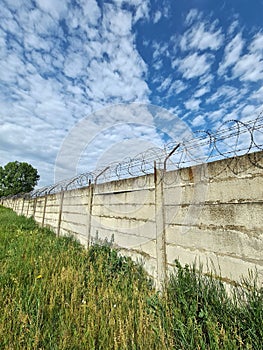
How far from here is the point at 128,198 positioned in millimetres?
3586

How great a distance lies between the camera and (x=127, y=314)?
2.04 m

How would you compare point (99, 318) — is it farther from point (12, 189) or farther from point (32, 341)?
point (12, 189)

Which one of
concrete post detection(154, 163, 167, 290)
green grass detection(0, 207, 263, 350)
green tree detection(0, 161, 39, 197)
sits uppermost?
green tree detection(0, 161, 39, 197)

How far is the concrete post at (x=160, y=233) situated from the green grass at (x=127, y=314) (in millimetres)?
243

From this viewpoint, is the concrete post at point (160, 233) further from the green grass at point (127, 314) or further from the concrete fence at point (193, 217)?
the green grass at point (127, 314)

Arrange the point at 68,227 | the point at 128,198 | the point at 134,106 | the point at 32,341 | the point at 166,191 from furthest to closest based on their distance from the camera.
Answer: the point at 68,227 → the point at 134,106 → the point at 128,198 → the point at 166,191 → the point at 32,341

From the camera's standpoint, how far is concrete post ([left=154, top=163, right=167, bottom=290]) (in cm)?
269

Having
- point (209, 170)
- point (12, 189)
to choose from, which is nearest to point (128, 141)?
point (209, 170)

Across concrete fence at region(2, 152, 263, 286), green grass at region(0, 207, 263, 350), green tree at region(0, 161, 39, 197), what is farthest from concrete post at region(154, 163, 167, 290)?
green tree at region(0, 161, 39, 197)

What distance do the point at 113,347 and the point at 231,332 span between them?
0.88 m

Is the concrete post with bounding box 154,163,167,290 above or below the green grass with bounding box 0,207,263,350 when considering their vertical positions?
above

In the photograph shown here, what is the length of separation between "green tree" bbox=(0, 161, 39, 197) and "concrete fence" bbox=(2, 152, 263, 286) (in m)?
47.6

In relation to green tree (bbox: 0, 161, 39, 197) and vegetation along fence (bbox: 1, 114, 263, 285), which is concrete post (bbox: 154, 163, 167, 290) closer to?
vegetation along fence (bbox: 1, 114, 263, 285)

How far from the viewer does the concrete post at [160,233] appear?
8.82ft
